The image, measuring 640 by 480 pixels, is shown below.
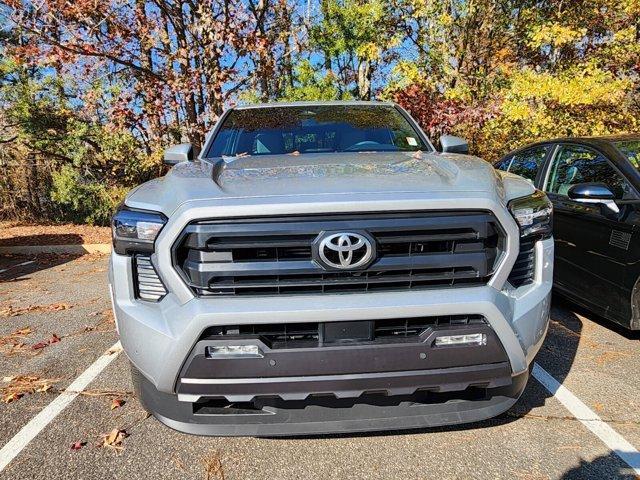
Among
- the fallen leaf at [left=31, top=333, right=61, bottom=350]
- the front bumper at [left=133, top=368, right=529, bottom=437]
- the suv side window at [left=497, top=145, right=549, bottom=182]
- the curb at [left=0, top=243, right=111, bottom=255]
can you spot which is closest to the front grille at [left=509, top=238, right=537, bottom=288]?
the front bumper at [left=133, top=368, right=529, bottom=437]

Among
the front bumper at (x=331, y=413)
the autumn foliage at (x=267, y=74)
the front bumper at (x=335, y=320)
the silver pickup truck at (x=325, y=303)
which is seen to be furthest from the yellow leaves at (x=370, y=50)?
the front bumper at (x=331, y=413)

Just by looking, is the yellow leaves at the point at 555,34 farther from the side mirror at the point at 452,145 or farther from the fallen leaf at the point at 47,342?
the fallen leaf at the point at 47,342

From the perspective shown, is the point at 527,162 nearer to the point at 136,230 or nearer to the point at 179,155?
the point at 179,155

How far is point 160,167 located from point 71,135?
2.12 meters

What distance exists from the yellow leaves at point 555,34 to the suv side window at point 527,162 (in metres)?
4.41

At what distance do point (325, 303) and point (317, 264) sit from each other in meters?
0.17

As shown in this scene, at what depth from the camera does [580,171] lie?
4320mm

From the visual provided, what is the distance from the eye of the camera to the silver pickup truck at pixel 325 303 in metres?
2.09

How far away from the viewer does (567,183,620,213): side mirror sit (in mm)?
3570

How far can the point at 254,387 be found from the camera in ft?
6.88

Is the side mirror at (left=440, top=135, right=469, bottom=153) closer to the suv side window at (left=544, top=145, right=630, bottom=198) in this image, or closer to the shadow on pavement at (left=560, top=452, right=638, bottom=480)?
the suv side window at (left=544, top=145, right=630, bottom=198)

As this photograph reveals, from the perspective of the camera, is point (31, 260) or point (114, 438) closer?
point (114, 438)

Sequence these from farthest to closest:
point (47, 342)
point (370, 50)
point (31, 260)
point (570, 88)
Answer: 1. point (370, 50)
2. point (31, 260)
3. point (570, 88)
4. point (47, 342)

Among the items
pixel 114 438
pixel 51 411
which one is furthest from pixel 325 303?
pixel 51 411
